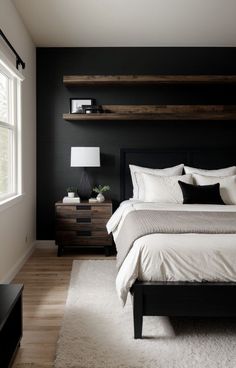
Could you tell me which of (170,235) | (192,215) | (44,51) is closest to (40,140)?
(44,51)

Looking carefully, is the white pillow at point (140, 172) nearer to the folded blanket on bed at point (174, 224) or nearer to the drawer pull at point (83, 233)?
the drawer pull at point (83, 233)

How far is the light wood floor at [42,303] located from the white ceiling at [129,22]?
8.90 feet

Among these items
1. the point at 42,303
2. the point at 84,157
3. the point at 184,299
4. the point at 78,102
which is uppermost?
the point at 78,102

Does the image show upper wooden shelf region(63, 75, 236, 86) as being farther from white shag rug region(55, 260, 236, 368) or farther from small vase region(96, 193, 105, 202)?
white shag rug region(55, 260, 236, 368)

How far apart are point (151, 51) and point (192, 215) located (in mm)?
2577

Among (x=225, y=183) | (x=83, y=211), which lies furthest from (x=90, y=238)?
(x=225, y=183)

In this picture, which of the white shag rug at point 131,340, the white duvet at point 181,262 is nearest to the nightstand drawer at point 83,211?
the white shag rug at point 131,340

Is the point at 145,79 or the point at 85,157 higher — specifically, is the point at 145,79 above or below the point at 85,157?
above

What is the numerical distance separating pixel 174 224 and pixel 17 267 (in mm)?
1890

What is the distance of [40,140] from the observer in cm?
467

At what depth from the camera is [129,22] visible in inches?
150

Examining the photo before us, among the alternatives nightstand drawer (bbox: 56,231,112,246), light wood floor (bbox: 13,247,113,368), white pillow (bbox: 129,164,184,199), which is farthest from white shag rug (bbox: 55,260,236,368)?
white pillow (bbox: 129,164,184,199)

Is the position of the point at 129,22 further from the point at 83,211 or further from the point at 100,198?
the point at 83,211

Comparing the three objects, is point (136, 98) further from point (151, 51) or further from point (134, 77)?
point (151, 51)
